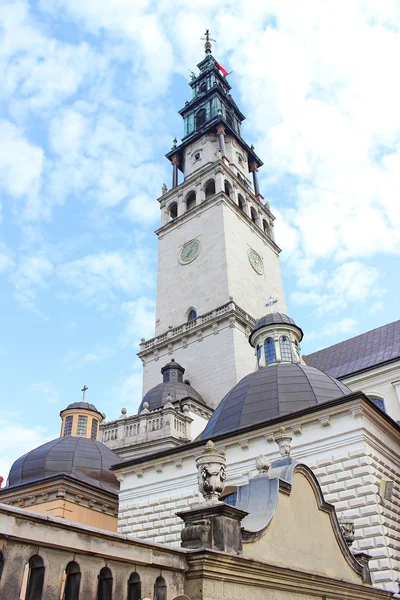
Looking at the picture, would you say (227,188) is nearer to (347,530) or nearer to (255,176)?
(255,176)

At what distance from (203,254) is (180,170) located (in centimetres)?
1707

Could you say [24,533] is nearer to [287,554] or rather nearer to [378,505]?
[287,554]

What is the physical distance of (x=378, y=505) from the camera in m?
13.8

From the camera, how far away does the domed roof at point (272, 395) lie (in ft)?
57.7

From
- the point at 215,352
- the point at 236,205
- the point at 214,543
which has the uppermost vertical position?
the point at 236,205

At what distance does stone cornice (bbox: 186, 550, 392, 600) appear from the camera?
6652 millimetres

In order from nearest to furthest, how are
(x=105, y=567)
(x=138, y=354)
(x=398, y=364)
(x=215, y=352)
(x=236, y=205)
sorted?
(x=105, y=567) < (x=398, y=364) < (x=215, y=352) < (x=138, y=354) < (x=236, y=205)

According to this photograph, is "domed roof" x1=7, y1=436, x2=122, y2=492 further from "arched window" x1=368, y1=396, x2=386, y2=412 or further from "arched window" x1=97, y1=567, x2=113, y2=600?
"arched window" x1=368, y1=396, x2=386, y2=412

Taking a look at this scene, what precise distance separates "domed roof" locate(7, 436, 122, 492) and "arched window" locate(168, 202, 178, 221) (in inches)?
1187

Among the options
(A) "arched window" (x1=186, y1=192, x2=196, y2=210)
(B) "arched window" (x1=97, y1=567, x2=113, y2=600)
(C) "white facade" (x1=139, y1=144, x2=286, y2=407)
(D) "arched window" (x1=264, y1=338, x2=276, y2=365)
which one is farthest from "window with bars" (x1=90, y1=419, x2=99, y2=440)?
(A) "arched window" (x1=186, y1=192, x2=196, y2=210)

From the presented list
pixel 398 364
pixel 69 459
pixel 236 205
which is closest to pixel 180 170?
pixel 236 205

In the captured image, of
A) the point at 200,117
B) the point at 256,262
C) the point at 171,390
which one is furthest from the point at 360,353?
the point at 200,117

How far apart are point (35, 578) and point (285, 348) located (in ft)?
70.2

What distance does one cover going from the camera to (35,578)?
4.95m
